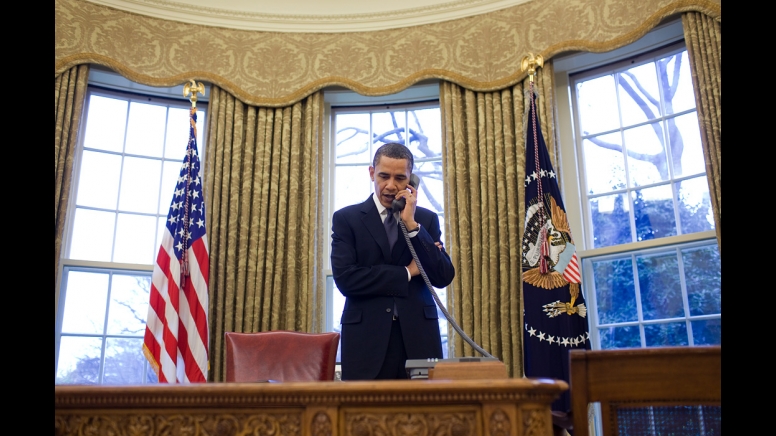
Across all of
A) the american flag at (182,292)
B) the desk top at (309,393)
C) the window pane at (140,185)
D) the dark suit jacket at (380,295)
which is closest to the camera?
the desk top at (309,393)

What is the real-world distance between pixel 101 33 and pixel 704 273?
168 inches

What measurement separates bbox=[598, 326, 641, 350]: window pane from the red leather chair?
2.17m

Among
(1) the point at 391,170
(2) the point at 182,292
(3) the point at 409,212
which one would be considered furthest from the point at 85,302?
(3) the point at 409,212

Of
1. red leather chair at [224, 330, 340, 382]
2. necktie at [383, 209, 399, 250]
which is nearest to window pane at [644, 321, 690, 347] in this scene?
necktie at [383, 209, 399, 250]

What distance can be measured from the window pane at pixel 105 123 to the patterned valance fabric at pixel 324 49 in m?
0.36

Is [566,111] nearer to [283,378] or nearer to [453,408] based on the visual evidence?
[283,378]

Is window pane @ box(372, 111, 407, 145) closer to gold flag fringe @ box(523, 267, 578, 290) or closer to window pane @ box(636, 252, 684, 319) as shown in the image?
gold flag fringe @ box(523, 267, 578, 290)

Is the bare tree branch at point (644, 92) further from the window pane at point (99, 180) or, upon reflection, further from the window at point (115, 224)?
the window pane at point (99, 180)

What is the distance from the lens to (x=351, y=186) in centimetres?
505

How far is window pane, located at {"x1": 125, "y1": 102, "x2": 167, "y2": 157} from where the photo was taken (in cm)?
496

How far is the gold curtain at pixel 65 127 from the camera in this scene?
14.1ft

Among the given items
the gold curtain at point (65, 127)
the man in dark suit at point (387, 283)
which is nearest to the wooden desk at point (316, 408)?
the man in dark suit at point (387, 283)

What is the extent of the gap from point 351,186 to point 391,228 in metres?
2.24

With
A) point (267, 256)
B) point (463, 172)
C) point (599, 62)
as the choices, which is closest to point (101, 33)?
point (267, 256)
